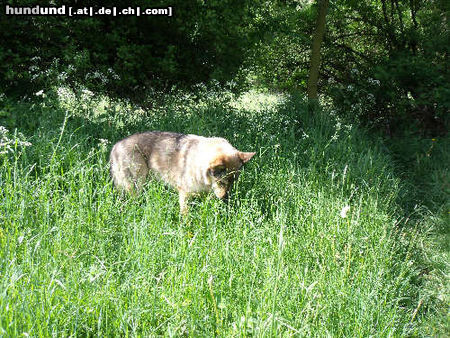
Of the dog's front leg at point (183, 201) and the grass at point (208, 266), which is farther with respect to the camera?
the dog's front leg at point (183, 201)

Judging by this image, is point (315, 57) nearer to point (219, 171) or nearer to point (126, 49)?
point (126, 49)

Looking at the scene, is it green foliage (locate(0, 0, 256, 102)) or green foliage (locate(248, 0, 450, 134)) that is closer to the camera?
green foliage (locate(0, 0, 256, 102))

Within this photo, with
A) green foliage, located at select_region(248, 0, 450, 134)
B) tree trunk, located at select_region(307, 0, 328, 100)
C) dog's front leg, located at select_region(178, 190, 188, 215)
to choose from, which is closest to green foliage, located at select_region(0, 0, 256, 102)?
green foliage, located at select_region(248, 0, 450, 134)

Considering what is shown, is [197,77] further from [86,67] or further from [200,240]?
[200,240]

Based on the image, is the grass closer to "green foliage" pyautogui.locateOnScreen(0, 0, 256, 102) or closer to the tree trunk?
"green foliage" pyautogui.locateOnScreen(0, 0, 256, 102)

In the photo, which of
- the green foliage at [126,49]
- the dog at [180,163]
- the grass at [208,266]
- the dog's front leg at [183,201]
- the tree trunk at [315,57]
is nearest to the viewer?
the grass at [208,266]

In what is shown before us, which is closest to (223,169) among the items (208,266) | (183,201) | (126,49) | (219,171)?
(219,171)

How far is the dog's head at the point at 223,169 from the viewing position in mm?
4426

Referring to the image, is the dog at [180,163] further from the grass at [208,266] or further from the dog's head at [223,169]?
the grass at [208,266]

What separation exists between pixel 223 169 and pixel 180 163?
0.67 meters

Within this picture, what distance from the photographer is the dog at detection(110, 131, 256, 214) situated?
14.8 ft

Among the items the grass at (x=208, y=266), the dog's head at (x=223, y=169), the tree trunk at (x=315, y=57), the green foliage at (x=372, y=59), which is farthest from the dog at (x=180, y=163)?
the tree trunk at (x=315, y=57)

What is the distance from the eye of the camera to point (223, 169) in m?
4.47

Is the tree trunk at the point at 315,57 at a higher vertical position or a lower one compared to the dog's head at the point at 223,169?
higher
